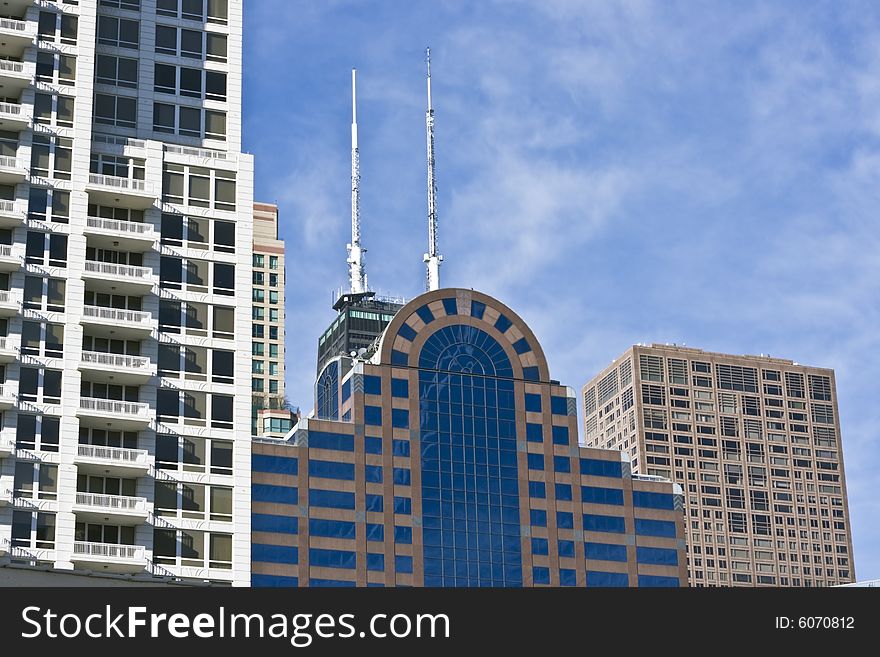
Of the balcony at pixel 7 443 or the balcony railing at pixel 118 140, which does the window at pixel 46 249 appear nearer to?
the balcony railing at pixel 118 140

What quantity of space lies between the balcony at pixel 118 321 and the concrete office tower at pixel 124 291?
15 cm

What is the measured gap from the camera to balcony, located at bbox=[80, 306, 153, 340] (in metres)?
118

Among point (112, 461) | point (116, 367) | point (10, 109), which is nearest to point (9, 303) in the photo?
point (116, 367)

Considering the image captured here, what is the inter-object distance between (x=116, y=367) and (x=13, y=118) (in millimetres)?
20410

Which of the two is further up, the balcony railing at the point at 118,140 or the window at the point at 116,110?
the window at the point at 116,110

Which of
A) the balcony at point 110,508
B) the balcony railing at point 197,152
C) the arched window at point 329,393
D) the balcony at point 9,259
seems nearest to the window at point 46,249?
the balcony at point 9,259

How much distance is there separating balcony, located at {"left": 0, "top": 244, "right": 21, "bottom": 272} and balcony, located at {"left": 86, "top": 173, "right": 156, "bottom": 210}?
782 centimetres

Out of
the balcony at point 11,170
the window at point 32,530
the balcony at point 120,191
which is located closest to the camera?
the window at point 32,530

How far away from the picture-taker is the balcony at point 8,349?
11444cm

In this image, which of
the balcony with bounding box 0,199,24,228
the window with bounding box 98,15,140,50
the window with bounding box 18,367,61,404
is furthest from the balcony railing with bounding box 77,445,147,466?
the window with bounding box 98,15,140,50

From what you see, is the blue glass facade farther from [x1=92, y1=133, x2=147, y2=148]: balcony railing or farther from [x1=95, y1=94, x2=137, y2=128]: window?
[x1=92, y1=133, x2=147, y2=148]: balcony railing
